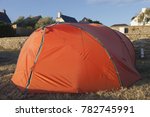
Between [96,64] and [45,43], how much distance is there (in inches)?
63.6

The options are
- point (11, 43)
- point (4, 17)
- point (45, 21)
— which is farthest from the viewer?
point (4, 17)

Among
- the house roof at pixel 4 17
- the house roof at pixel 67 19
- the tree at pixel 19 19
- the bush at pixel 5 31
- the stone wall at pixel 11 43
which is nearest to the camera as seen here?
the stone wall at pixel 11 43

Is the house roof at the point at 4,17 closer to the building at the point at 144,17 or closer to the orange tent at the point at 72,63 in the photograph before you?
the building at the point at 144,17

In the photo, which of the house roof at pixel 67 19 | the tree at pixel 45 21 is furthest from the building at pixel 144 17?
the tree at pixel 45 21

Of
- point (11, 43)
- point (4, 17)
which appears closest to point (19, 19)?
point (4, 17)

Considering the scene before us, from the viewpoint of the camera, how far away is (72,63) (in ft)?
31.3

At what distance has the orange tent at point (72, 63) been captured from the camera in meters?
9.41

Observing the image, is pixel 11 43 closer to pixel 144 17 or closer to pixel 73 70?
pixel 73 70

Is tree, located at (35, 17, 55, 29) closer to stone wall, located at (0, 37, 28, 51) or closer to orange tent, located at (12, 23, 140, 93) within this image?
stone wall, located at (0, 37, 28, 51)

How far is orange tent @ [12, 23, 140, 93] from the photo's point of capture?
9414 millimetres

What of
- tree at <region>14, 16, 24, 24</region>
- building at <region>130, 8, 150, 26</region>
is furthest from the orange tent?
building at <region>130, 8, 150, 26</region>

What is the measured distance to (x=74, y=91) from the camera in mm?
9203

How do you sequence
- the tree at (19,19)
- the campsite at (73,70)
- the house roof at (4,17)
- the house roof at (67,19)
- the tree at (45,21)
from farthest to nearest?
1. the house roof at (4,17)
2. the house roof at (67,19)
3. the tree at (19,19)
4. the tree at (45,21)
5. the campsite at (73,70)

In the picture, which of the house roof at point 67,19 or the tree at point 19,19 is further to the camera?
the house roof at point 67,19
